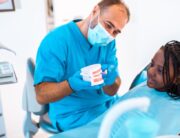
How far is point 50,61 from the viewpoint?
117 cm

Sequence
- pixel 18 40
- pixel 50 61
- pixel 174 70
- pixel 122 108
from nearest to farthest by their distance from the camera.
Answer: pixel 122 108 → pixel 174 70 → pixel 50 61 → pixel 18 40

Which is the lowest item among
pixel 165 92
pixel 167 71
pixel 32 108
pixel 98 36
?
pixel 32 108

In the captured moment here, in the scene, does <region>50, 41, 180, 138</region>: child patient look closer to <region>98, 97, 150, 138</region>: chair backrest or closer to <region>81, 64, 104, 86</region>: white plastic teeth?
<region>81, 64, 104, 86</region>: white plastic teeth

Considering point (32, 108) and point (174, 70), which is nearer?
point (174, 70)

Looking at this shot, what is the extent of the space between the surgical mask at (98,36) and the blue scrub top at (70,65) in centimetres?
3

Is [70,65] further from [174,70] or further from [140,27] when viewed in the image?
[140,27]

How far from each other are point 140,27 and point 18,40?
935 mm

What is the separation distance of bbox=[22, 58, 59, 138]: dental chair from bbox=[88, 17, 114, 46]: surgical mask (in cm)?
35

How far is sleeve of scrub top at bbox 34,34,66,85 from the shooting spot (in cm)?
117

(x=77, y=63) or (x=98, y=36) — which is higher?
(x=98, y=36)

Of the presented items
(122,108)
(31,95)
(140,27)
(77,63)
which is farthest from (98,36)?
(140,27)

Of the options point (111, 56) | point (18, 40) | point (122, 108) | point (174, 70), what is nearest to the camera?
point (122, 108)

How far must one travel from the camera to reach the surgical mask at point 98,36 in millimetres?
1219

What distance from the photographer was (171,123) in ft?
3.13
